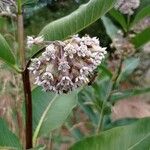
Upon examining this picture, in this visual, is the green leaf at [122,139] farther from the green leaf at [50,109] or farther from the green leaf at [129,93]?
the green leaf at [129,93]

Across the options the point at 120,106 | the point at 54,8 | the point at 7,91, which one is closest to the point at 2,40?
the point at 7,91

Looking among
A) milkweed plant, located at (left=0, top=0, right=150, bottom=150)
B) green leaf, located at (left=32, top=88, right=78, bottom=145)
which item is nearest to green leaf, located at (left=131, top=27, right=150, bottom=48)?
milkweed plant, located at (left=0, top=0, right=150, bottom=150)

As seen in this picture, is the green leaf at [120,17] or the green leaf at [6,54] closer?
the green leaf at [6,54]

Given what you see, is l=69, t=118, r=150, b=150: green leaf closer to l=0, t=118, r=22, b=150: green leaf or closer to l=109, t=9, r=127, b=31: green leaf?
l=0, t=118, r=22, b=150: green leaf

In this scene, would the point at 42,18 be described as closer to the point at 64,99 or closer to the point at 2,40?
the point at 64,99

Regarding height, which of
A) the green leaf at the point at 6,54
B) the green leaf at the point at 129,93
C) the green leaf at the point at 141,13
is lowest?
the green leaf at the point at 129,93

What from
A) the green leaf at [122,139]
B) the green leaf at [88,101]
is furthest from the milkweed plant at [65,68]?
the green leaf at [88,101]
